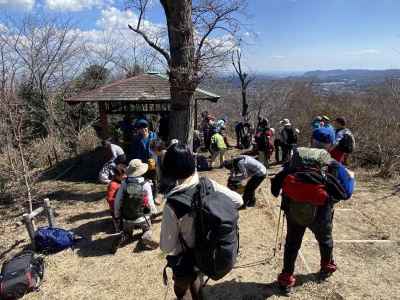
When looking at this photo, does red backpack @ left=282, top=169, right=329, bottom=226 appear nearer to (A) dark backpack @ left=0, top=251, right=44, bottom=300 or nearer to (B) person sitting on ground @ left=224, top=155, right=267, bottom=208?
(B) person sitting on ground @ left=224, top=155, right=267, bottom=208

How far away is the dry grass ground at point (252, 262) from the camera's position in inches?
149

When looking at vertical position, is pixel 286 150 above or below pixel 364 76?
below

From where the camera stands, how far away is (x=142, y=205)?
471 cm

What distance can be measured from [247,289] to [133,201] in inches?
74.2

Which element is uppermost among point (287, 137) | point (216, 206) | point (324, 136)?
point (324, 136)

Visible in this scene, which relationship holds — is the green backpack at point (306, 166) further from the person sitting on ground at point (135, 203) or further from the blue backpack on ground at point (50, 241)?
the blue backpack on ground at point (50, 241)

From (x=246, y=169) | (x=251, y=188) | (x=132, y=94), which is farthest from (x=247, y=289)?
(x=132, y=94)

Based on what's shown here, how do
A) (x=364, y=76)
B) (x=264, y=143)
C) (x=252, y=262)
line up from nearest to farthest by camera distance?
(x=252, y=262)
(x=264, y=143)
(x=364, y=76)

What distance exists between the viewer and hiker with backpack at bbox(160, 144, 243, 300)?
2.26 meters

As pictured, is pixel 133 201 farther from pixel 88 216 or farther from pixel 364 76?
pixel 364 76

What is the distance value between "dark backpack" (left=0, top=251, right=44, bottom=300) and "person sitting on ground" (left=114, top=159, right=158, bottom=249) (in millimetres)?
1171

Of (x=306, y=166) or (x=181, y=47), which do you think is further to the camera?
(x=181, y=47)

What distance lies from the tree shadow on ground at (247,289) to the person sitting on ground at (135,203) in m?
1.34

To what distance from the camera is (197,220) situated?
2295 millimetres
